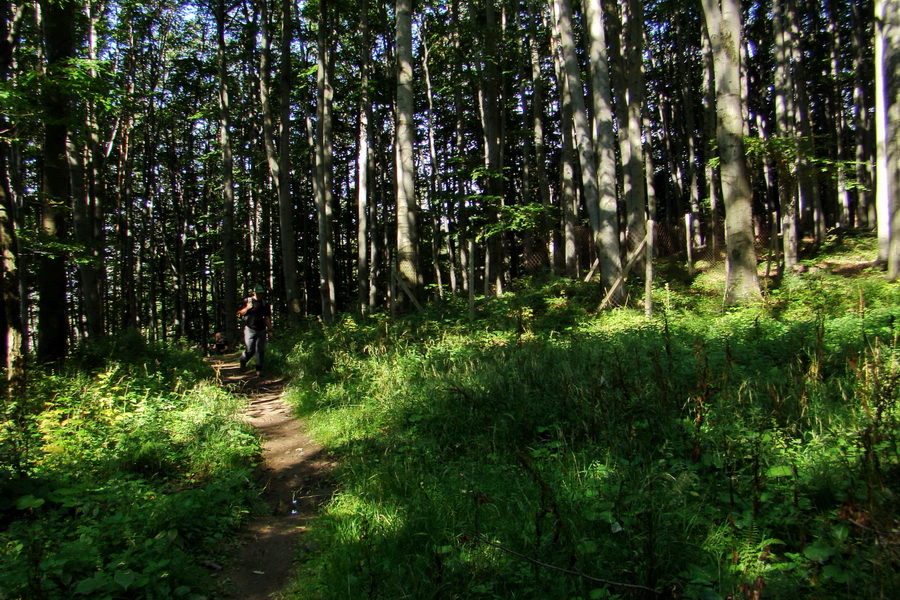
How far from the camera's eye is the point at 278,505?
4.13m

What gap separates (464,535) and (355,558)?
68 cm

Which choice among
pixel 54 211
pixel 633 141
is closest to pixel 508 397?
pixel 54 211

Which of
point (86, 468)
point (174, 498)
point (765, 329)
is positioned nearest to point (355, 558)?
point (174, 498)

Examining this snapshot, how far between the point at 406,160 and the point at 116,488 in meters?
8.58

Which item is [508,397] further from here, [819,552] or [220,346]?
[220,346]

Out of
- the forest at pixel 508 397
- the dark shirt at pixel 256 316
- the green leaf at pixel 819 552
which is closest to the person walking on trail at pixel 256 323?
the dark shirt at pixel 256 316

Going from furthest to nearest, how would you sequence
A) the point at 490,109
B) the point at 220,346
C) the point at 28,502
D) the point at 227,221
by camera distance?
the point at 490,109, the point at 227,221, the point at 220,346, the point at 28,502

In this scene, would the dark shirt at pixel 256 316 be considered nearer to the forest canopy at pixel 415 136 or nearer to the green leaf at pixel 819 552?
the forest canopy at pixel 415 136

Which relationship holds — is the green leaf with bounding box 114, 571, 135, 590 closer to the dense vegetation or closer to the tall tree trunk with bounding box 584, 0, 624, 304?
the dense vegetation

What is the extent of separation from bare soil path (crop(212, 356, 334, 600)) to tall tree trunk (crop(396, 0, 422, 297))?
4375 mm

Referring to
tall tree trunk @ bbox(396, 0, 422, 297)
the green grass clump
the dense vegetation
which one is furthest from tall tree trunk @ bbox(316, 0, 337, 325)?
the green grass clump

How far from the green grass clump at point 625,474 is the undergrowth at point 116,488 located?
0.83 m

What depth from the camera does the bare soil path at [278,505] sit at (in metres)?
3.03

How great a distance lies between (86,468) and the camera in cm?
392
